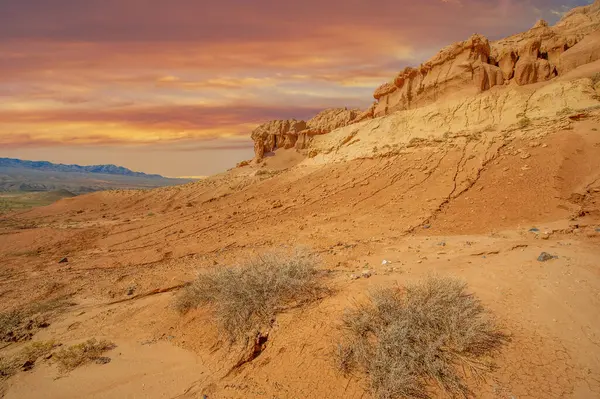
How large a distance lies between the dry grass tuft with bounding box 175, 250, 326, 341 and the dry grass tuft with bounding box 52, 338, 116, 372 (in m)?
1.26

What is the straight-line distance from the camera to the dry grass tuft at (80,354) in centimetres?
475

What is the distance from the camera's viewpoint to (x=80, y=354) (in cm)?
493

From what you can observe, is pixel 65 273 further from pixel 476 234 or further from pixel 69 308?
pixel 476 234

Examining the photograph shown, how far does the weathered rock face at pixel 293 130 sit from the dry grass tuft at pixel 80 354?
89.4 feet

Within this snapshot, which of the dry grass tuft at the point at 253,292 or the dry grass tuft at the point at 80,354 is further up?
the dry grass tuft at the point at 253,292

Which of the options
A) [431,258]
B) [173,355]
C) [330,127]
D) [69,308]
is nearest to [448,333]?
[431,258]

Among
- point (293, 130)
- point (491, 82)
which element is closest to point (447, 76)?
point (491, 82)

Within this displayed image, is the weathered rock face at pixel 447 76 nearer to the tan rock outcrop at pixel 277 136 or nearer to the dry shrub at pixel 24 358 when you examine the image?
the tan rock outcrop at pixel 277 136

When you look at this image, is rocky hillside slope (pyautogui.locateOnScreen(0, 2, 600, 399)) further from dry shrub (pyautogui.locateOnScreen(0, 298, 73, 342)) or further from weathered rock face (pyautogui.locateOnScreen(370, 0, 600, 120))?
dry shrub (pyautogui.locateOnScreen(0, 298, 73, 342))

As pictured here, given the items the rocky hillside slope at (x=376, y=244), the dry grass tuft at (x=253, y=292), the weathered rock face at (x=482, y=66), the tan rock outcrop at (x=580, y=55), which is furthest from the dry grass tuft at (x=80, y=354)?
the tan rock outcrop at (x=580, y=55)

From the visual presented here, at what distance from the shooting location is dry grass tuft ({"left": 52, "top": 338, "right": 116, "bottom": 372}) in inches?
187

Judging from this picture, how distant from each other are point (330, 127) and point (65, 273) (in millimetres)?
25965

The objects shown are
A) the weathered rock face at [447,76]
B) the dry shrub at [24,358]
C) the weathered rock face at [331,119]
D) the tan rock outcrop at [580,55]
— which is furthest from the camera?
the weathered rock face at [331,119]

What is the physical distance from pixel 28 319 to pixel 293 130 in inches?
1128
